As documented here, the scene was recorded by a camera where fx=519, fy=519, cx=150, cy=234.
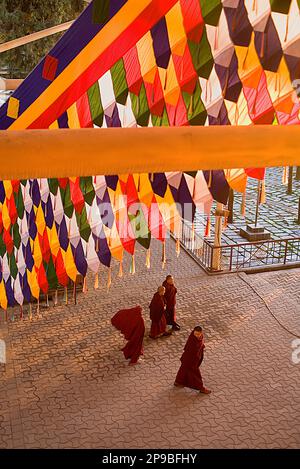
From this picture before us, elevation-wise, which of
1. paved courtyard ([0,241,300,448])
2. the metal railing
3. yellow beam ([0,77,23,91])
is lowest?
paved courtyard ([0,241,300,448])

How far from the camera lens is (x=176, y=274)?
12305 millimetres

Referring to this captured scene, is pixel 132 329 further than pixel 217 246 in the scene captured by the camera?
No

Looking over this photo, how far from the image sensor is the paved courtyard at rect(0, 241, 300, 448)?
7.09m

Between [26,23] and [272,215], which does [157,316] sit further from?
[272,215]

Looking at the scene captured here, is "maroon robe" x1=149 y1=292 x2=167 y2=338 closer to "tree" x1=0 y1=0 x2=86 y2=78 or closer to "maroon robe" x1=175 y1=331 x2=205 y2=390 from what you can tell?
"maroon robe" x1=175 y1=331 x2=205 y2=390

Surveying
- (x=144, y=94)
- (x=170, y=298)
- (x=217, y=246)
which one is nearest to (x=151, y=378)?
(x=170, y=298)

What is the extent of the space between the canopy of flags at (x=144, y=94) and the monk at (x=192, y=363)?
4.33 m

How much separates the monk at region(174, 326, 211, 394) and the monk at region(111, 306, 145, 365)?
0.90 metres

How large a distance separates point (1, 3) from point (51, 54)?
9.00m

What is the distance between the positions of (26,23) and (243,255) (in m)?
7.56

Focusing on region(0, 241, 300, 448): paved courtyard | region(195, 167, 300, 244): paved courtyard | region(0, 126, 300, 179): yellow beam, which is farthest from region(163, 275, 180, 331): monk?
region(0, 126, 300, 179): yellow beam

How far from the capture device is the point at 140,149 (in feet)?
6.31

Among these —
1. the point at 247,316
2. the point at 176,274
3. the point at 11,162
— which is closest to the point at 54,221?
the point at 11,162

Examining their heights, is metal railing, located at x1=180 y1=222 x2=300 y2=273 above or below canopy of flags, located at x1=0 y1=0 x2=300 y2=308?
below
